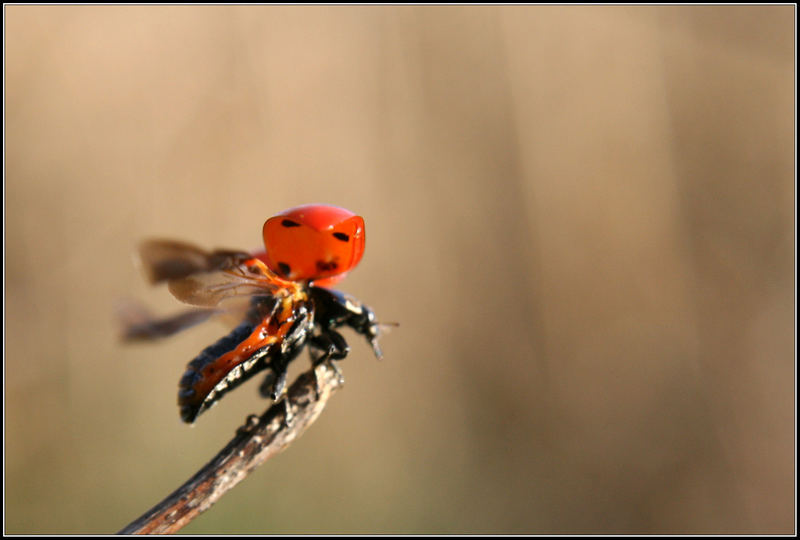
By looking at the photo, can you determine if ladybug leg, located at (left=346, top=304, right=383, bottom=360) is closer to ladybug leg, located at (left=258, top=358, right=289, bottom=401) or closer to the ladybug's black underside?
the ladybug's black underside

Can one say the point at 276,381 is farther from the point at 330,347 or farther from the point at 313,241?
the point at 313,241

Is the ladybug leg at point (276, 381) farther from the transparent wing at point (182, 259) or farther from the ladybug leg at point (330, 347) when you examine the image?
the transparent wing at point (182, 259)

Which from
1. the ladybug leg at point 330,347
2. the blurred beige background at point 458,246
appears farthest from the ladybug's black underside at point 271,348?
the blurred beige background at point 458,246

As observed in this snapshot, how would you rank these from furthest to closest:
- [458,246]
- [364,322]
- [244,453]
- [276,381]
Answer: [458,246], [364,322], [276,381], [244,453]

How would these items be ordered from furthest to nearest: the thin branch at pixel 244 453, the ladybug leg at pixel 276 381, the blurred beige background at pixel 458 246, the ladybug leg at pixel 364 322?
the blurred beige background at pixel 458 246
the ladybug leg at pixel 364 322
the ladybug leg at pixel 276 381
the thin branch at pixel 244 453

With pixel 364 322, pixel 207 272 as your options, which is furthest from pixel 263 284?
pixel 364 322

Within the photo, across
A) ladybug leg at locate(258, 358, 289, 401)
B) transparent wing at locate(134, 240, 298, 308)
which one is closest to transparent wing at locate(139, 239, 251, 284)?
transparent wing at locate(134, 240, 298, 308)

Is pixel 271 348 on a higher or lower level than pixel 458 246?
higher
